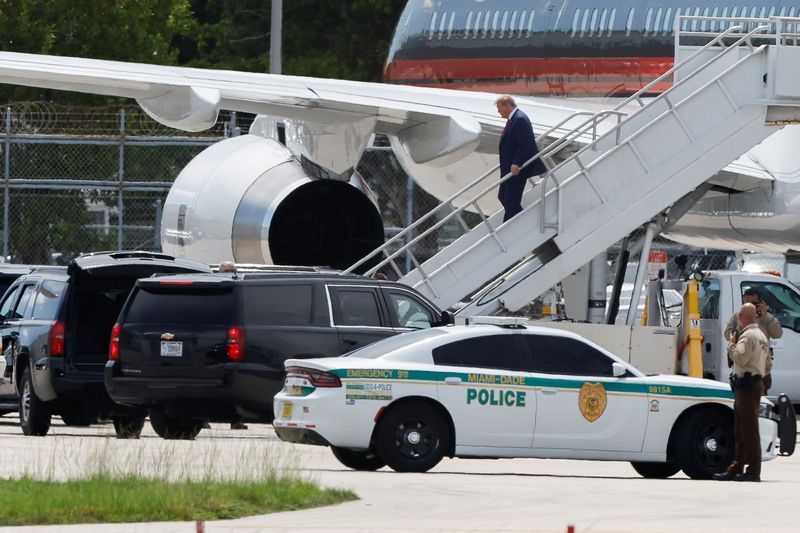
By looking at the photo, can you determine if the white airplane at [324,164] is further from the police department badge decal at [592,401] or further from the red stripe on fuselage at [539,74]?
the police department badge decal at [592,401]

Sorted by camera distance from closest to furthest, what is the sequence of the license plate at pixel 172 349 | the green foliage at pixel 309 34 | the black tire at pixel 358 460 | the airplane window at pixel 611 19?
the black tire at pixel 358 460, the license plate at pixel 172 349, the airplane window at pixel 611 19, the green foliage at pixel 309 34

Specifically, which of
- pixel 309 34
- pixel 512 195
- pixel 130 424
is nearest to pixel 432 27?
pixel 512 195

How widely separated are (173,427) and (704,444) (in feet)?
18.7

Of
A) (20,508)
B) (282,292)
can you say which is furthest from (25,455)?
(20,508)

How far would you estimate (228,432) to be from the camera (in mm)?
21109

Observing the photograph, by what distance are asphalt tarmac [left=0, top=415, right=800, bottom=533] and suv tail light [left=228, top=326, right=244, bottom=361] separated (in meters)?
0.92

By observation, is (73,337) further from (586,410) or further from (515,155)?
(586,410)

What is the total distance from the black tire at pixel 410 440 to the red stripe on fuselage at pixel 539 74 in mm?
11368

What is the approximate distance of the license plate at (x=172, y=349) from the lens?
18047 mm

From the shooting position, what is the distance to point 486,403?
15.9 m

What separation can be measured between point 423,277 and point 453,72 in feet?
34.8

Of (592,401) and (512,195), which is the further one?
(512,195)

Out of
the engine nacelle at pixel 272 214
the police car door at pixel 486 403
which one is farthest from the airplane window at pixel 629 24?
the police car door at pixel 486 403

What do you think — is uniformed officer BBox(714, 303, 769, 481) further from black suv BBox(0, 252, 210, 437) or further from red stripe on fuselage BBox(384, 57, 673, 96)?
red stripe on fuselage BBox(384, 57, 673, 96)
